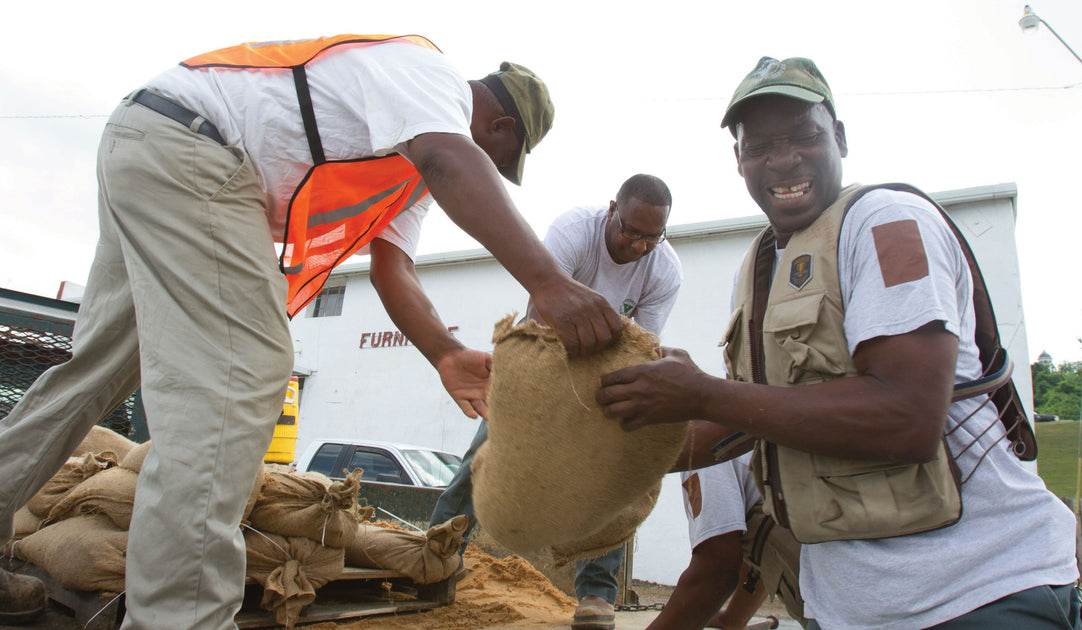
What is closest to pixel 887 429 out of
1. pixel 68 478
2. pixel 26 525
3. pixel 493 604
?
pixel 493 604

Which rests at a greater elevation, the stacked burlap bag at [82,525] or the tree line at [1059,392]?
the stacked burlap bag at [82,525]

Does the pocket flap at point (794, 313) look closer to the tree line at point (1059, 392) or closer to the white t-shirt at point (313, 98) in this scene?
the white t-shirt at point (313, 98)

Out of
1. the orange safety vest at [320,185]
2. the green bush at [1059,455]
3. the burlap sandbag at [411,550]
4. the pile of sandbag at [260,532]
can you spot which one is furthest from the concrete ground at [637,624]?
the green bush at [1059,455]

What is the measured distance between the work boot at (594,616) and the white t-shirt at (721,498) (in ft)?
3.21

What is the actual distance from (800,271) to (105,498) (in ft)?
8.34

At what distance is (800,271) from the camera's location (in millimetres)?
1459

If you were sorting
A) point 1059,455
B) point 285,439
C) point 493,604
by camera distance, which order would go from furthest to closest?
point 1059,455, point 285,439, point 493,604

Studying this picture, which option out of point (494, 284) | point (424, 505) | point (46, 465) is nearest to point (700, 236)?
point (494, 284)

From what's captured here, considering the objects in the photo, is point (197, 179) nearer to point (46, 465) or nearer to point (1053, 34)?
point (46, 465)

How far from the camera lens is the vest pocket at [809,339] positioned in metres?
1.35

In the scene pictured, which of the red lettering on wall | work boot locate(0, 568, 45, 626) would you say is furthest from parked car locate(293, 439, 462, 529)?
the red lettering on wall

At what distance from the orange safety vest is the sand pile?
1.64 meters

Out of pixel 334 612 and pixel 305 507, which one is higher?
pixel 305 507

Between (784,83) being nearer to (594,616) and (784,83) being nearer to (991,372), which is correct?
(991,372)
